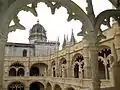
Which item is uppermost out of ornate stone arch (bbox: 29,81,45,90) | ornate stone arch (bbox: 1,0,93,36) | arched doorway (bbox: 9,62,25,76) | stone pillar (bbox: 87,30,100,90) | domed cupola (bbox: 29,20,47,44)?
domed cupola (bbox: 29,20,47,44)

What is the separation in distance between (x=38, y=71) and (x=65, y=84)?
15837 millimetres

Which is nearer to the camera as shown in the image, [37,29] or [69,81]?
[69,81]

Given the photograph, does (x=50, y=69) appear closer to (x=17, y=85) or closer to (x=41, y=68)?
(x=41, y=68)

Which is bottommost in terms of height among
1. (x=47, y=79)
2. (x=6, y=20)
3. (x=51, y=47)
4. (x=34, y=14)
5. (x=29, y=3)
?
(x=47, y=79)

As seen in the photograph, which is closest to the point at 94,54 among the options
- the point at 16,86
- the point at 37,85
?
the point at 16,86

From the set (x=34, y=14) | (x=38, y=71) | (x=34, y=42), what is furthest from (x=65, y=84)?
(x=34, y=42)

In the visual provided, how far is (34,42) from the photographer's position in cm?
3950

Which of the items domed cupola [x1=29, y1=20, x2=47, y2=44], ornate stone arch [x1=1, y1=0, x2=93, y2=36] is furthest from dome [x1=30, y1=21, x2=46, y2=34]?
ornate stone arch [x1=1, y1=0, x2=93, y2=36]

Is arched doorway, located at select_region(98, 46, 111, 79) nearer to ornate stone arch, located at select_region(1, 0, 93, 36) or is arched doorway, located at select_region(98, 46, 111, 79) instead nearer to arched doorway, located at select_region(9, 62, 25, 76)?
ornate stone arch, located at select_region(1, 0, 93, 36)

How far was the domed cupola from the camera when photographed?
4121cm

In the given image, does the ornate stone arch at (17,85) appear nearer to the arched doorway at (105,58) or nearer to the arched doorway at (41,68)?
the arched doorway at (41,68)

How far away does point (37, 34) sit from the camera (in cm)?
4109

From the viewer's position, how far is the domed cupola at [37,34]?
135 ft

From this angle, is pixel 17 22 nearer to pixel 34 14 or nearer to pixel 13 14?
pixel 13 14
